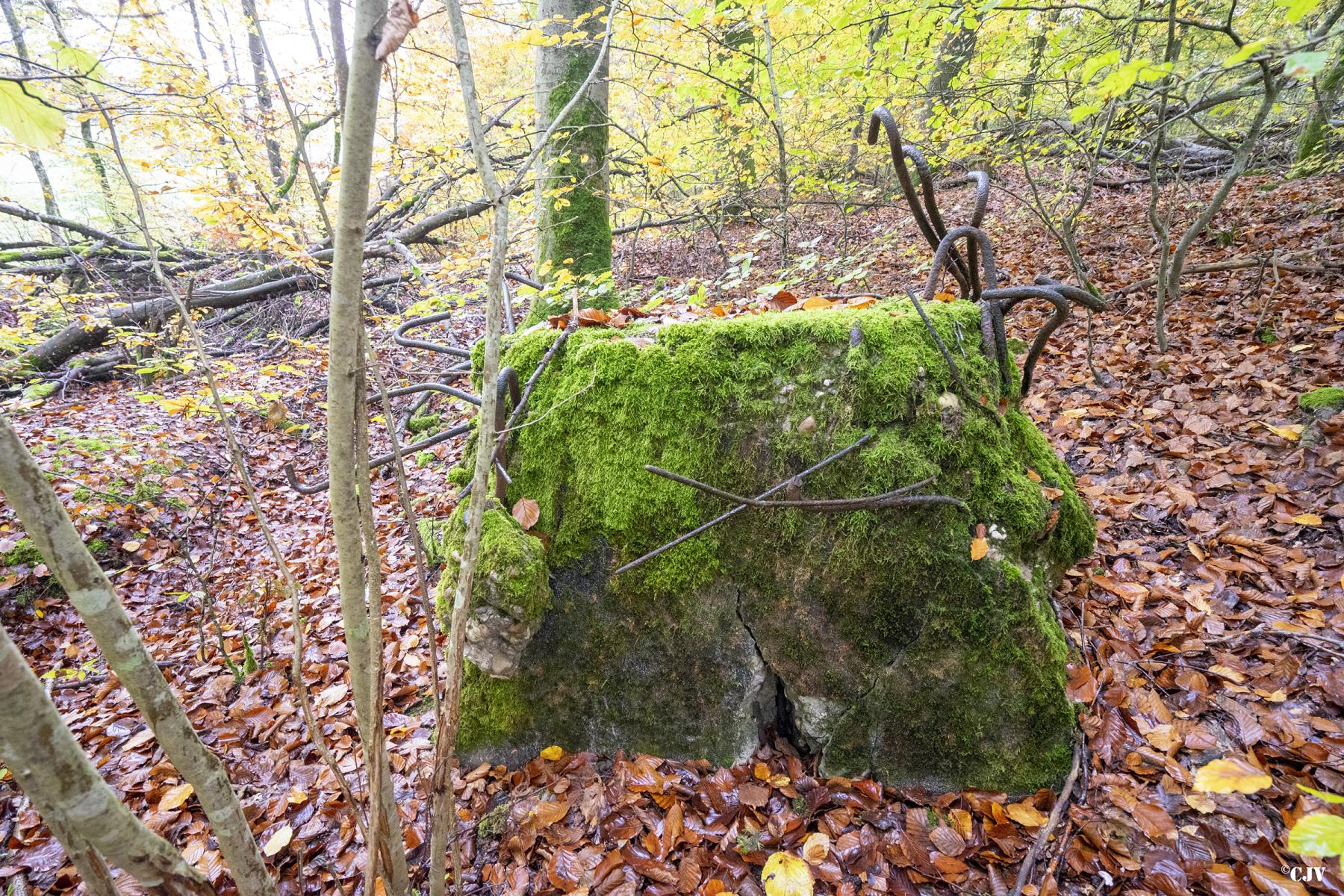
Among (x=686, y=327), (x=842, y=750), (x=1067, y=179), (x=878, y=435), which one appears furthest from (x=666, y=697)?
(x=1067, y=179)

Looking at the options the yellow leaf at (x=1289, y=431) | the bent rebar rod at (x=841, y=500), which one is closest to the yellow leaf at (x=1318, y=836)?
the bent rebar rod at (x=841, y=500)

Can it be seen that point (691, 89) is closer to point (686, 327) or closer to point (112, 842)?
point (686, 327)

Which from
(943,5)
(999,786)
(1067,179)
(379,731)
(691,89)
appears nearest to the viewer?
(379,731)

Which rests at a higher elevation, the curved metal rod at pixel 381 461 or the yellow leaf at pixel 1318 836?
the curved metal rod at pixel 381 461

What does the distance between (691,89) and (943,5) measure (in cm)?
268

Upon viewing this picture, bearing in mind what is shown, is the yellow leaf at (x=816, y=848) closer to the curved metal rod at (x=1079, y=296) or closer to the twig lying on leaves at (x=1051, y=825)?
the twig lying on leaves at (x=1051, y=825)

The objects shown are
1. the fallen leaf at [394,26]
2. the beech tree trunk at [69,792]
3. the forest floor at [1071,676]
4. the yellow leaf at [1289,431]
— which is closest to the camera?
the beech tree trunk at [69,792]

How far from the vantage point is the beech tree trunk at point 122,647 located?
2.93 ft

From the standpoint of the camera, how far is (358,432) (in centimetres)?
125

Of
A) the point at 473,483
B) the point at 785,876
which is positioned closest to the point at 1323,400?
the point at 785,876

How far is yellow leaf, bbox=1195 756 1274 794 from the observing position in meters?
1.36

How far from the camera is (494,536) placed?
208cm

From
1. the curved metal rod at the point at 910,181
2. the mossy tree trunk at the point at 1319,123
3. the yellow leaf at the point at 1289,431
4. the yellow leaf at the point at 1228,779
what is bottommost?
the yellow leaf at the point at 1228,779

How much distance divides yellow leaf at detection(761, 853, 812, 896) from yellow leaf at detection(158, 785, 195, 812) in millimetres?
2629
